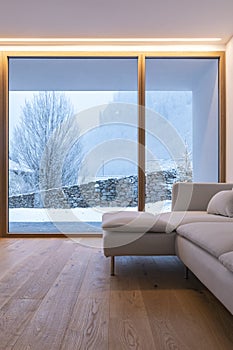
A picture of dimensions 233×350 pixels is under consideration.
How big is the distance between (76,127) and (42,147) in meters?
0.50

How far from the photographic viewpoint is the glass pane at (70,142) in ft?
16.9

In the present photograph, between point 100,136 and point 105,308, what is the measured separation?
318cm

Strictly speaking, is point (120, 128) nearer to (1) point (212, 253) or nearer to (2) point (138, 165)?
(2) point (138, 165)

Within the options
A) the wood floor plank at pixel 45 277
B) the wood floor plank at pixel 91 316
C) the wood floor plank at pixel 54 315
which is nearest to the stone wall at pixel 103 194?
the wood floor plank at pixel 45 277

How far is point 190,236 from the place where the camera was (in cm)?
257

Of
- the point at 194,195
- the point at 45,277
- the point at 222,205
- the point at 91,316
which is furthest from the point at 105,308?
the point at 194,195

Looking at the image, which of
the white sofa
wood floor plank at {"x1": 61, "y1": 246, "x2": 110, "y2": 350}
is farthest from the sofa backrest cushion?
wood floor plank at {"x1": 61, "y1": 246, "x2": 110, "y2": 350}

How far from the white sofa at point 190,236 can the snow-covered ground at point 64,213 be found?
3.24ft

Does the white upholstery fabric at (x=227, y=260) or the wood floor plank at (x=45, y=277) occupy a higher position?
the white upholstery fabric at (x=227, y=260)

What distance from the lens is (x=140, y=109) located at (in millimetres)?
5176

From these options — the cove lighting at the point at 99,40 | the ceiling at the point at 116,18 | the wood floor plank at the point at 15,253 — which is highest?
the ceiling at the point at 116,18

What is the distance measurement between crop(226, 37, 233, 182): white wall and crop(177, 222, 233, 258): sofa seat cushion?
2.24 metres

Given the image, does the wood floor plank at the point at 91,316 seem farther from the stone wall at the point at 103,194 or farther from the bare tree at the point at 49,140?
the bare tree at the point at 49,140

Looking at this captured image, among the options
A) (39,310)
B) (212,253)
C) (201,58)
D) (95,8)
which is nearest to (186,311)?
(212,253)
